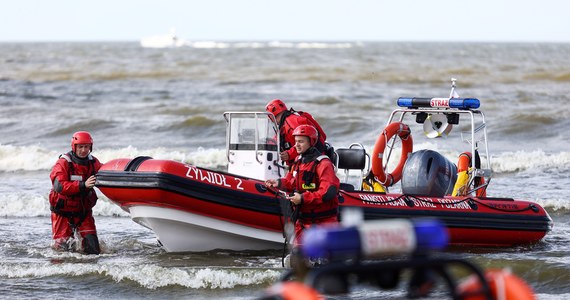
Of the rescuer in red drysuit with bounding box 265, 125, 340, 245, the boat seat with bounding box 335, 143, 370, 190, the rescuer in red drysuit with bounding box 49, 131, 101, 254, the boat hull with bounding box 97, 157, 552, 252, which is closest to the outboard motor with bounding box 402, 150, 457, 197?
the boat hull with bounding box 97, 157, 552, 252

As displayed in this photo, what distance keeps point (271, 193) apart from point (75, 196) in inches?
60.6

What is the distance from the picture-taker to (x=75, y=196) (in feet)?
26.0

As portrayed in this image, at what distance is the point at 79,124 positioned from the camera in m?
19.8

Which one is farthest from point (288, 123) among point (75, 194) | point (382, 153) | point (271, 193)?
point (75, 194)

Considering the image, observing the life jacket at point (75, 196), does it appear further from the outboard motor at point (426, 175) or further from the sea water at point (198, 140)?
the outboard motor at point (426, 175)

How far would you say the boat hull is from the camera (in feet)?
25.5

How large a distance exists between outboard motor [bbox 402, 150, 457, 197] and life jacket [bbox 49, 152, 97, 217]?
282cm

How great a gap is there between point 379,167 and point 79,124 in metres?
11.7

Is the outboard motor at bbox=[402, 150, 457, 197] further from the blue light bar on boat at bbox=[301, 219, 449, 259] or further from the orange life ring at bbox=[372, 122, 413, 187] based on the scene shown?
the blue light bar on boat at bbox=[301, 219, 449, 259]

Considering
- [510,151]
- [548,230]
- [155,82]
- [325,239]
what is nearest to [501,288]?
[325,239]

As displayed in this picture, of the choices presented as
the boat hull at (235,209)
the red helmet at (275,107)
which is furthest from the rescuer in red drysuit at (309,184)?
the red helmet at (275,107)

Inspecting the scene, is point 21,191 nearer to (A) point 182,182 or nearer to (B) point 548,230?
(A) point 182,182

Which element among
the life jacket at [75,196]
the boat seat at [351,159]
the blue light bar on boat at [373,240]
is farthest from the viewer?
the boat seat at [351,159]

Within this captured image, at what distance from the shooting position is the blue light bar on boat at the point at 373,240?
9.77 feet
